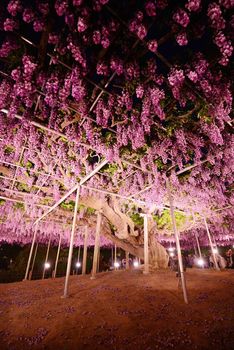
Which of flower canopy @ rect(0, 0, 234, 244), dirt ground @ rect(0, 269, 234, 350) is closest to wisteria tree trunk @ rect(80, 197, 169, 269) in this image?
flower canopy @ rect(0, 0, 234, 244)

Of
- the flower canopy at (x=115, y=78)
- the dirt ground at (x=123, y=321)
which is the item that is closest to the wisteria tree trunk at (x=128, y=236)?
the flower canopy at (x=115, y=78)

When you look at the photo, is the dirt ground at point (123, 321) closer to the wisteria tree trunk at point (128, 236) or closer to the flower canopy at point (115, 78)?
the flower canopy at point (115, 78)

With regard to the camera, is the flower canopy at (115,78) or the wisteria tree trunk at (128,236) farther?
the wisteria tree trunk at (128,236)

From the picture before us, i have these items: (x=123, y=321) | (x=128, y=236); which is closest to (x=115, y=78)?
(x=123, y=321)

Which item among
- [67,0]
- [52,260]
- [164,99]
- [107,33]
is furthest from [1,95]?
[52,260]

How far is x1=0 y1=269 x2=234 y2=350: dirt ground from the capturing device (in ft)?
9.59

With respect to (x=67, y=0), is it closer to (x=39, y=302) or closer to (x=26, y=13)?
(x=26, y=13)

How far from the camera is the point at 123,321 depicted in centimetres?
350

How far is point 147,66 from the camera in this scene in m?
3.51

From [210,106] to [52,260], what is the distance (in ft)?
70.0

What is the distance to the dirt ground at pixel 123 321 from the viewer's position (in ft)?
9.59

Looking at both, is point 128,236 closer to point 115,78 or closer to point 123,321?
point 123,321

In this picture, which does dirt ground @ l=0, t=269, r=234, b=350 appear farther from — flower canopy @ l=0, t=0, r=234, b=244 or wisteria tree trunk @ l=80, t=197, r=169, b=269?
wisteria tree trunk @ l=80, t=197, r=169, b=269

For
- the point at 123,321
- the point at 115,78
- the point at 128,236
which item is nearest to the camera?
the point at 123,321
